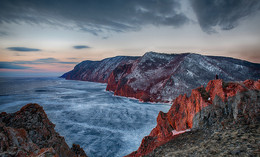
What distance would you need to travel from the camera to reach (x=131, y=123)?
104ft

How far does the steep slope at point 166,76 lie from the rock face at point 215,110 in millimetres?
41653

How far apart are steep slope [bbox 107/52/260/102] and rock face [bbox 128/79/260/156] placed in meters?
41.7

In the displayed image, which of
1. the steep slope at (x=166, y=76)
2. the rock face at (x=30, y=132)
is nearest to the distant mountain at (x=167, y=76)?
the steep slope at (x=166, y=76)

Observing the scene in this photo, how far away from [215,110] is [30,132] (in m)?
14.6

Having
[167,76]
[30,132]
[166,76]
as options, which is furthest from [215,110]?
[166,76]

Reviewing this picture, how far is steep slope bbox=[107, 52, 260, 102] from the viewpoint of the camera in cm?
5841

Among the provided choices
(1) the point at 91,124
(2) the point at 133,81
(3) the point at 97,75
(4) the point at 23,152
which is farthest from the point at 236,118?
(3) the point at 97,75

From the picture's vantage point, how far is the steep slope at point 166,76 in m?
58.4

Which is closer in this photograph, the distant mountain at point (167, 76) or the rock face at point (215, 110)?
the rock face at point (215, 110)

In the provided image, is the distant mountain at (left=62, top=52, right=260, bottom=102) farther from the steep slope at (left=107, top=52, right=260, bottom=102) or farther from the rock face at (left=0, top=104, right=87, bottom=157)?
the rock face at (left=0, top=104, right=87, bottom=157)

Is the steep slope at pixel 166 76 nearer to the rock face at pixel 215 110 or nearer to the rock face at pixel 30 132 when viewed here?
the rock face at pixel 215 110

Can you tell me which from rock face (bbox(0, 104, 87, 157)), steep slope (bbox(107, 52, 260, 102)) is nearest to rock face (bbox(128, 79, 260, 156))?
rock face (bbox(0, 104, 87, 157))

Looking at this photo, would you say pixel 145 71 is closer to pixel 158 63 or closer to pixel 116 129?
pixel 158 63

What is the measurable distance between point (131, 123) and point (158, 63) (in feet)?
213
